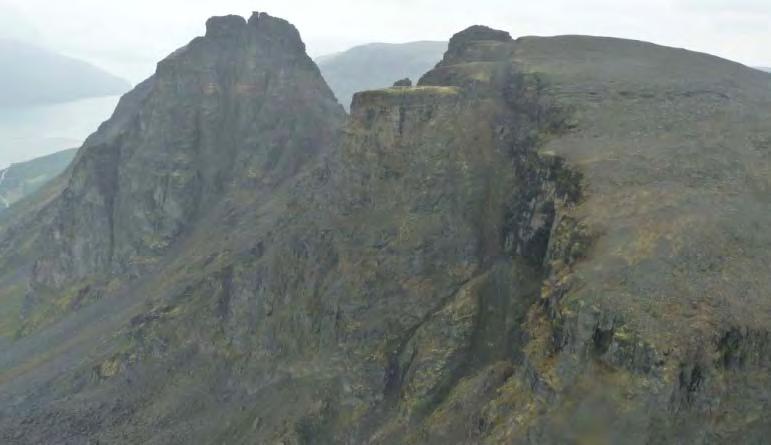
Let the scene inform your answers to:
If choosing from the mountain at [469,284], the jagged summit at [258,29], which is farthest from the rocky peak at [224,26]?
the mountain at [469,284]

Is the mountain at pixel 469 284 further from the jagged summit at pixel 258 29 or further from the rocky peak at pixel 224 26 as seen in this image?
the rocky peak at pixel 224 26

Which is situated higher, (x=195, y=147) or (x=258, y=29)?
(x=258, y=29)

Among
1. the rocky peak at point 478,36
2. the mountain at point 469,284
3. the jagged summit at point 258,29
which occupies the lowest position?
the mountain at point 469,284

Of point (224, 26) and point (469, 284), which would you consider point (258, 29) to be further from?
point (469, 284)

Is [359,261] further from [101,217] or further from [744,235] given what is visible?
[101,217]

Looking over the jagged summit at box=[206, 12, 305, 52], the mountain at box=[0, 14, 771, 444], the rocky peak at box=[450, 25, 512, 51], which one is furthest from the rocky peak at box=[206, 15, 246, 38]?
the rocky peak at box=[450, 25, 512, 51]

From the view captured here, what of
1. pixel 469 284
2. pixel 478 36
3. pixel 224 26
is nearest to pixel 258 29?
pixel 224 26

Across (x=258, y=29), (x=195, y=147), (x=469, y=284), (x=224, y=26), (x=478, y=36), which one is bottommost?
(x=469, y=284)

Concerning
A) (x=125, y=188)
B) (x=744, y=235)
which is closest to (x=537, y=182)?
(x=744, y=235)
